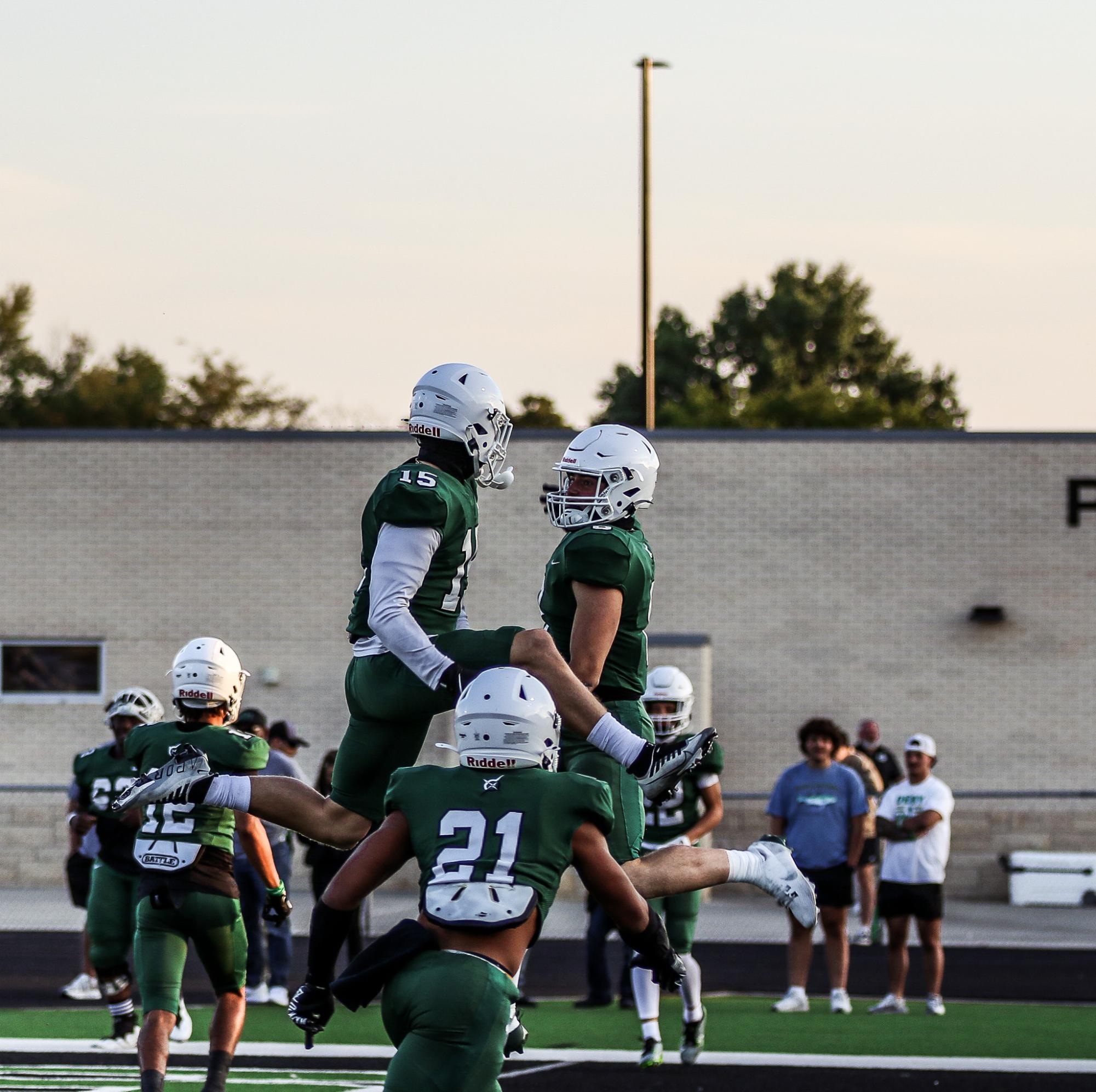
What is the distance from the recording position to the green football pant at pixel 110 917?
36.2ft

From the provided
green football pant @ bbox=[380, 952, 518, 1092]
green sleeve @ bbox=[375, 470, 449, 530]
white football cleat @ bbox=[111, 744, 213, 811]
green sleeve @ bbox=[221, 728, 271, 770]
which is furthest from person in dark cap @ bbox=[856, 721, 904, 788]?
green football pant @ bbox=[380, 952, 518, 1092]

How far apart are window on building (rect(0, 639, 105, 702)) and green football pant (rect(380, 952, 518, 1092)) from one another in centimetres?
1972

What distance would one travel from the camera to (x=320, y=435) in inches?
972

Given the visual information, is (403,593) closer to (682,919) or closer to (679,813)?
(682,919)

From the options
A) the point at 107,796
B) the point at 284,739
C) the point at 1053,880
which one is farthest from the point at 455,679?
the point at 1053,880

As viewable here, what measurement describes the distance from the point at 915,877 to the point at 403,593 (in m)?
7.78

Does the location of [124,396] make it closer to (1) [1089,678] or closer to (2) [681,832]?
(1) [1089,678]

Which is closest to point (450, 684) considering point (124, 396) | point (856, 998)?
point (856, 998)

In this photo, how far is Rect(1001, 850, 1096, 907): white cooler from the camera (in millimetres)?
22234

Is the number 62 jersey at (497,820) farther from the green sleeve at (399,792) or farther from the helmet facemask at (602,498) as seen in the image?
the helmet facemask at (602,498)

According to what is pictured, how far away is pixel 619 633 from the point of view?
710 centimetres

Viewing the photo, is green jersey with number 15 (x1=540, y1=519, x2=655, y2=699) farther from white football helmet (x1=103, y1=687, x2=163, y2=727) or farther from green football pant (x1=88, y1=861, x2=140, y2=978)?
green football pant (x1=88, y1=861, x2=140, y2=978)

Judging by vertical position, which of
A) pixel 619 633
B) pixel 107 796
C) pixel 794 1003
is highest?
pixel 619 633

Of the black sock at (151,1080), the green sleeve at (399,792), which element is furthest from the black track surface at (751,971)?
the green sleeve at (399,792)
